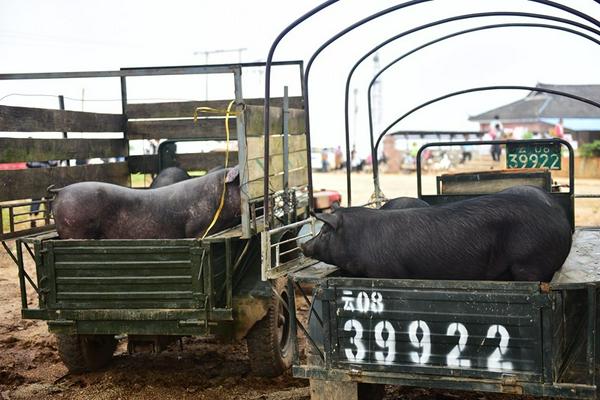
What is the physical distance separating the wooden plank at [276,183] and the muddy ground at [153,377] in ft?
4.78

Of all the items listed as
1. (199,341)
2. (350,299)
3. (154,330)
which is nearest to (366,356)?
(350,299)

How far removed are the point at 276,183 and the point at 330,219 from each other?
1856 millimetres

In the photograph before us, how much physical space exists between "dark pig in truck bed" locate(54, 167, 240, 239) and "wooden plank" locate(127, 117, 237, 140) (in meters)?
2.31

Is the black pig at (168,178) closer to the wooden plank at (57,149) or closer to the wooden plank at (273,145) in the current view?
the wooden plank at (57,149)

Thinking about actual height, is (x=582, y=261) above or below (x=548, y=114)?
below

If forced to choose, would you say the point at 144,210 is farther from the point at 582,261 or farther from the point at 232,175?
the point at 582,261

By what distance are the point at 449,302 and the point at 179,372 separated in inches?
123

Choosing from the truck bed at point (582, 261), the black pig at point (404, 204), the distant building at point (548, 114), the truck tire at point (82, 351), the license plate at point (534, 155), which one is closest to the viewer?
the truck bed at point (582, 261)

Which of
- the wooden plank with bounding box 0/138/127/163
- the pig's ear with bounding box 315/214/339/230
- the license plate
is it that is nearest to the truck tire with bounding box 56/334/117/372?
the wooden plank with bounding box 0/138/127/163

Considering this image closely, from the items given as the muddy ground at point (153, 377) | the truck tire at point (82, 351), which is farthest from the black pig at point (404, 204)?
the truck tire at point (82, 351)

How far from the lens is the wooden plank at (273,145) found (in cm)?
582

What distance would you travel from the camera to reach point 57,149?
705 centimetres

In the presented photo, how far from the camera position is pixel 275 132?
6.64m

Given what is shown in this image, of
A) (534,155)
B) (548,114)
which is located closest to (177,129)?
(534,155)
